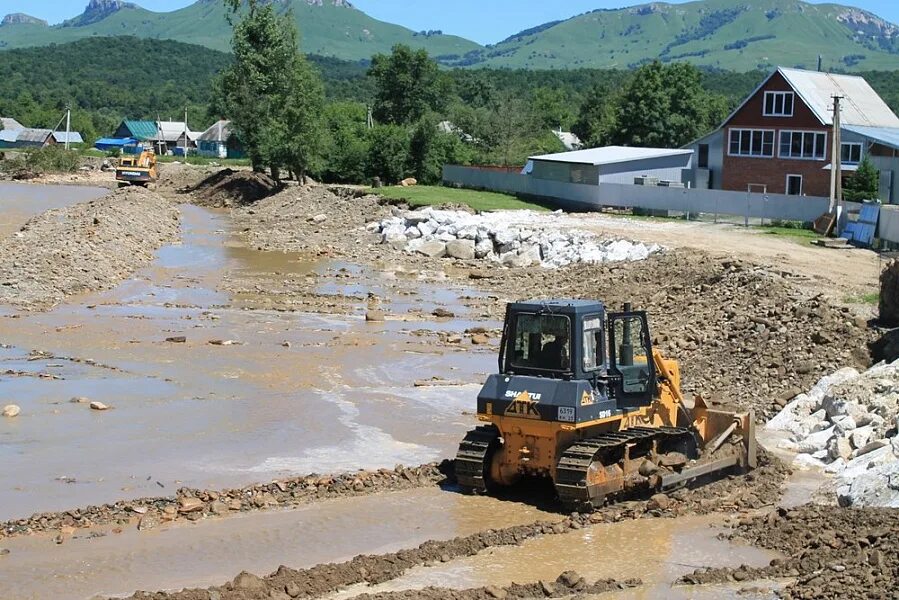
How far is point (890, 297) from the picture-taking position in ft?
82.6

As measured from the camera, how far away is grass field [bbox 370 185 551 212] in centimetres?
5656

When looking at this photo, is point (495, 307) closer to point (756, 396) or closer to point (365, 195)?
point (756, 396)

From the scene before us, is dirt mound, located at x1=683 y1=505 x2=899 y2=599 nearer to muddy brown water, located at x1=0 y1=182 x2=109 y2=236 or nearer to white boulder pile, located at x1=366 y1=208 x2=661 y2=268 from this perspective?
white boulder pile, located at x1=366 y1=208 x2=661 y2=268

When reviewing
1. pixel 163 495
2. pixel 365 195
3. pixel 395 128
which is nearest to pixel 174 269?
pixel 365 195

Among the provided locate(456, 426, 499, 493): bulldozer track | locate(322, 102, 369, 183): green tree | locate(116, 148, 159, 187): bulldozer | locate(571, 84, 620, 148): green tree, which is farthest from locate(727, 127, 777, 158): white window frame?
locate(456, 426, 499, 493): bulldozer track

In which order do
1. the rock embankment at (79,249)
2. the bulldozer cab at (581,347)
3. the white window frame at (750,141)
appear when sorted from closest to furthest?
1. the bulldozer cab at (581,347)
2. the rock embankment at (79,249)
3. the white window frame at (750,141)

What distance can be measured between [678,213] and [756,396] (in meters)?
30.2

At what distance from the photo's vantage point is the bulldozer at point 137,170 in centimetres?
8391

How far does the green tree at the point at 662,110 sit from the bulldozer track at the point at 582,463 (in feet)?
238

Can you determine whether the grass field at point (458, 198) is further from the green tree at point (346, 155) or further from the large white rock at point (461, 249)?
the green tree at point (346, 155)

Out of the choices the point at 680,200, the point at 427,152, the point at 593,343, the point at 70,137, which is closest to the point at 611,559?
the point at 593,343

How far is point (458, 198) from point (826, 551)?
46.5 m

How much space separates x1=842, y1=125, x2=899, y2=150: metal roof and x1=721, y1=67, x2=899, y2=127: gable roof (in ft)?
2.51

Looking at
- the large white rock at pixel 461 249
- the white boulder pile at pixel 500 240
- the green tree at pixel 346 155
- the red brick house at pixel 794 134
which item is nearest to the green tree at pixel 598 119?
the green tree at pixel 346 155
